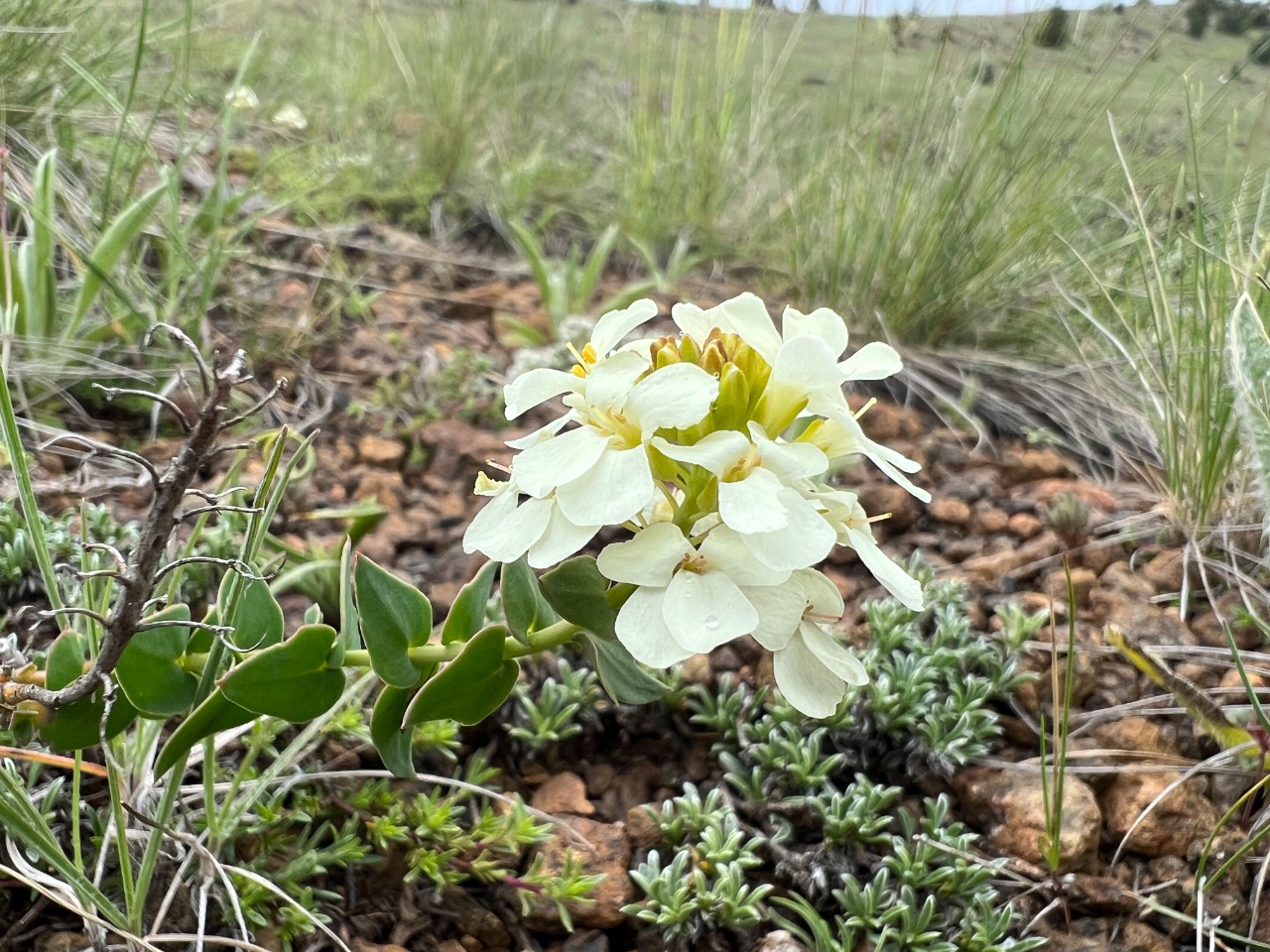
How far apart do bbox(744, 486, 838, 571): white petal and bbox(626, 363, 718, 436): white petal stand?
11 centimetres

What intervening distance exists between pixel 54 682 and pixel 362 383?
145cm

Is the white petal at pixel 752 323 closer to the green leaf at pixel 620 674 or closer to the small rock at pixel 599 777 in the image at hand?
the green leaf at pixel 620 674

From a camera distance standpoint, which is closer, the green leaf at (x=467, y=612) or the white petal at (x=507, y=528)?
the white petal at (x=507, y=528)

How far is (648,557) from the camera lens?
29.1 inches

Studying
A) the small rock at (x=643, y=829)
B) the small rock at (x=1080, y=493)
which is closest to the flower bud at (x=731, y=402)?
the small rock at (x=643, y=829)

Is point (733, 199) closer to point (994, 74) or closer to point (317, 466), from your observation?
point (994, 74)

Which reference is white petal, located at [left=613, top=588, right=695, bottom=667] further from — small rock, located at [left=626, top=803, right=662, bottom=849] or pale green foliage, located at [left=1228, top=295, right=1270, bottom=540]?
pale green foliage, located at [left=1228, top=295, right=1270, bottom=540]

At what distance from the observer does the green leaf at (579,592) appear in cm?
78

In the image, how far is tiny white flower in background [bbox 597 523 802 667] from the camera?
70 centimetres

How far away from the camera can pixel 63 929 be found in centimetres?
97

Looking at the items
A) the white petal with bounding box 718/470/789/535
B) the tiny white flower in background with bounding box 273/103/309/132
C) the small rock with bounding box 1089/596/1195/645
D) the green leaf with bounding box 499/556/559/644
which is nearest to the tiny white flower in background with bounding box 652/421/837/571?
the white petal with bounding box 718/470/789/535

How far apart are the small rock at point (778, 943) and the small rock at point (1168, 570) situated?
106 centimetres

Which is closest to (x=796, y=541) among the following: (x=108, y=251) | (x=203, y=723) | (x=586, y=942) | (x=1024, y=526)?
(x=203, y=723)

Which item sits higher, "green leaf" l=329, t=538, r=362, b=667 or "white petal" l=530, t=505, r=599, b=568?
"white petal" l=530, t=505, r=599, b=568
